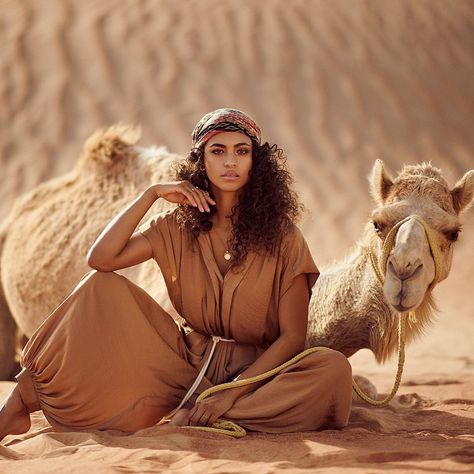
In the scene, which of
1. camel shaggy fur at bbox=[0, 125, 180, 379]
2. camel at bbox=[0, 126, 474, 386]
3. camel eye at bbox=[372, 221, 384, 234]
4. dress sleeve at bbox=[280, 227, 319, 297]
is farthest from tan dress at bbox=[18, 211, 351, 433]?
camel shaggy fur at bbox=[0, 125, 180, 379]

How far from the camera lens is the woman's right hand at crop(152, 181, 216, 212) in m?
4.11

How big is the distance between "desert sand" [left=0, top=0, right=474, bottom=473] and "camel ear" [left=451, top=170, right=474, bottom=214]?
4.01m

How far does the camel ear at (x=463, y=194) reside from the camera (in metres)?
4.45

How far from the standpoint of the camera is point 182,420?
153 inches

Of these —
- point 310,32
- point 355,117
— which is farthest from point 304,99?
point 310,32

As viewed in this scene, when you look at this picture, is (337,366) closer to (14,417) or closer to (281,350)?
(281,350)

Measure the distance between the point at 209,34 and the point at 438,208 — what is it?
Answer: 12740 mm

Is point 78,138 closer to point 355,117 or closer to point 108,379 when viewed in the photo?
point 355,117

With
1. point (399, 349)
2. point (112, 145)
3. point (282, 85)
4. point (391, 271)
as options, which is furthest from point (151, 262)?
point (282, 85)

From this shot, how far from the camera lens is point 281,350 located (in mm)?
4008

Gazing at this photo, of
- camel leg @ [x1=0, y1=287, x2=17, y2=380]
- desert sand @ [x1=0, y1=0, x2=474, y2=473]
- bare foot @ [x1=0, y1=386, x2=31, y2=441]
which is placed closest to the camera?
bare foot @ [x1=0, y1=386, x2=31, y2=441]

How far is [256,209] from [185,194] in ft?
1.07

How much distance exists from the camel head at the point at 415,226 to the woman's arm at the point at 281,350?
388 mm

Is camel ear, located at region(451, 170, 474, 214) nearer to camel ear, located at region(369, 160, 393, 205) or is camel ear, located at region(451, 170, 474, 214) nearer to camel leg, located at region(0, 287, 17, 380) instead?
camel ear, located at region(369, 160, 393, 205)
